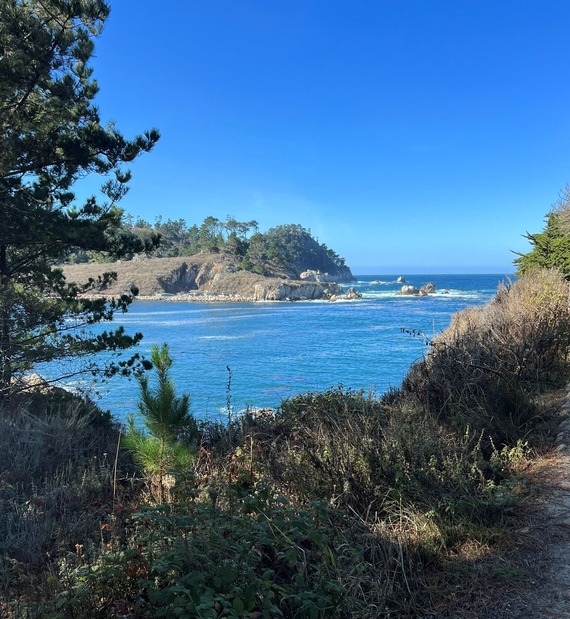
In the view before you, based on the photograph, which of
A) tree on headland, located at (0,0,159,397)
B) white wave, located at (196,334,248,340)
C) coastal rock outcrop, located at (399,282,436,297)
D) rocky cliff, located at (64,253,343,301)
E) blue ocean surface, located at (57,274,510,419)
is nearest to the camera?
tree on headland, located at (0,0,159,397)

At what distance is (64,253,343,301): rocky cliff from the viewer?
80.2 metres

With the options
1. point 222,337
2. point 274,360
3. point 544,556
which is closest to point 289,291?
point 222,337

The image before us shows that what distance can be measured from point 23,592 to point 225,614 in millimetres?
1225

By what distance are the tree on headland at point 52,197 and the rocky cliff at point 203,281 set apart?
69.2m

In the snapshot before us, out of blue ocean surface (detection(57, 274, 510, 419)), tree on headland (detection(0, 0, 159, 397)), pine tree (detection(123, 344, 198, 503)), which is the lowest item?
blue ocean surface (detection(57, 274, 510, 419))

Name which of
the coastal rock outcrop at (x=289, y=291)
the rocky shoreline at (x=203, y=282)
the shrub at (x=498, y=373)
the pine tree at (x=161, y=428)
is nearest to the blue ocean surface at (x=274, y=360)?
the shrub at (x=498, y=373)

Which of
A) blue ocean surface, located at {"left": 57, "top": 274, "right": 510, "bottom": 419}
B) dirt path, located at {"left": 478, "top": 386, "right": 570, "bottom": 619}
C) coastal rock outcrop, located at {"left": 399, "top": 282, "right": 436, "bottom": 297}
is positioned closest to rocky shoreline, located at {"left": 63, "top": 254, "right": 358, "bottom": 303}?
coastal rock outcrop, located at {"left": 399, "top": 282, "right": 436, "bottom": 297}

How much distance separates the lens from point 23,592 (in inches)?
87.4

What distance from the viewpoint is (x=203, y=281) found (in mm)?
92188

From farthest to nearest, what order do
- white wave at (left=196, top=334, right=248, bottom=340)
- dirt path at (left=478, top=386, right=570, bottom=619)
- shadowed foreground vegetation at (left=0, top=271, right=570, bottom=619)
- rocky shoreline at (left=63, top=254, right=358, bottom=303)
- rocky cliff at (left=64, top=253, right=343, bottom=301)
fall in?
rocky cliff at (left=64, top=253, right=343, bottom=301)
rocky shoreline at (left=63, top=254, right=358, bottom=303)
white wave at (left=196, top=334, right=248, bottom=340)
dirt path at (left=478, top=386, right=570, bottom=619)
shadowed foreground vegetation at (left=0, top=271, right=570, bottom=619)

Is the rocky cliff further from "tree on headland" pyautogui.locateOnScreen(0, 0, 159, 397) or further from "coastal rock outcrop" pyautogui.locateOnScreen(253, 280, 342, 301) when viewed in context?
"tree on headland" pyautogui.locateOnScreen(0, 0, 159, 397)

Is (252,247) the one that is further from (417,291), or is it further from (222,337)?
(222,337)

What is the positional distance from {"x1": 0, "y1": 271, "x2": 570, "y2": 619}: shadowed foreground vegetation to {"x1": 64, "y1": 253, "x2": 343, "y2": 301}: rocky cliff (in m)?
73.1

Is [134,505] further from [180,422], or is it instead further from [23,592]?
[23,592]
